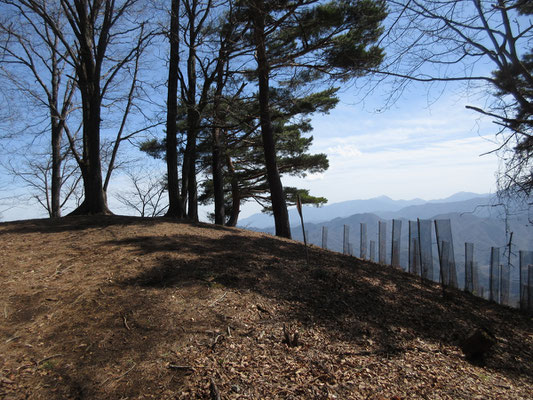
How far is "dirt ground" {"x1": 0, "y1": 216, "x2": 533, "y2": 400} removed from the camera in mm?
2438

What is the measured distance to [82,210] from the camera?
7898 millimetres

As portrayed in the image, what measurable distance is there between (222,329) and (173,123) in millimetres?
6658

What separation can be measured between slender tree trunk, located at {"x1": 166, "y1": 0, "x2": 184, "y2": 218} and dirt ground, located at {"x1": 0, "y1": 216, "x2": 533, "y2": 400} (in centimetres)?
310

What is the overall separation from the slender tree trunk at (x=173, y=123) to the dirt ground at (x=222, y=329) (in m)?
3.10

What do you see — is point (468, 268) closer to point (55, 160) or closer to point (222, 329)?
point (222, 329)

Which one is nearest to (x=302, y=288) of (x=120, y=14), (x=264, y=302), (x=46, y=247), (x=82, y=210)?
(x=264, y=302)

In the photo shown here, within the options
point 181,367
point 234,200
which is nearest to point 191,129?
point 234,200

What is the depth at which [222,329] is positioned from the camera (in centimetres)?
309

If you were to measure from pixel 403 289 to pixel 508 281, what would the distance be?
296cm

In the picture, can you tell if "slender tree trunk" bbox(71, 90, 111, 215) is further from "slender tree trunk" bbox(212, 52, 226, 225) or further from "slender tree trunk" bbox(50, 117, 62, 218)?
"slender tree trunk" bbox(50, 117, 62, 218)

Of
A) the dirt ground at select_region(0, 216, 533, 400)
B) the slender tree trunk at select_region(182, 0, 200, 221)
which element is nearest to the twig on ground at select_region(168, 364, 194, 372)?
the dirt ground at select_region(0, 216, 533, 400)

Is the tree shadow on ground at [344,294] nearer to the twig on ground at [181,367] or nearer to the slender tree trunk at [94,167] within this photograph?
the twig on ground at [181,367]

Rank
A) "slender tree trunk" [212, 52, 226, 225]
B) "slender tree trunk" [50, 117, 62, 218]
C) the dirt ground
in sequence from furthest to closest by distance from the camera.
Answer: "slender tree trunk" [50, 117, 62, 218], "slender tree trunk" [212, 52, 226, 225], the dirt ground

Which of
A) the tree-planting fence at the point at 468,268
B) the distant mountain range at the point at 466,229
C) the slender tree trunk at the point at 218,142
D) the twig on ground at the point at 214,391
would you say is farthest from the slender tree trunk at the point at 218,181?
the twig on ground at the point at 214,391
